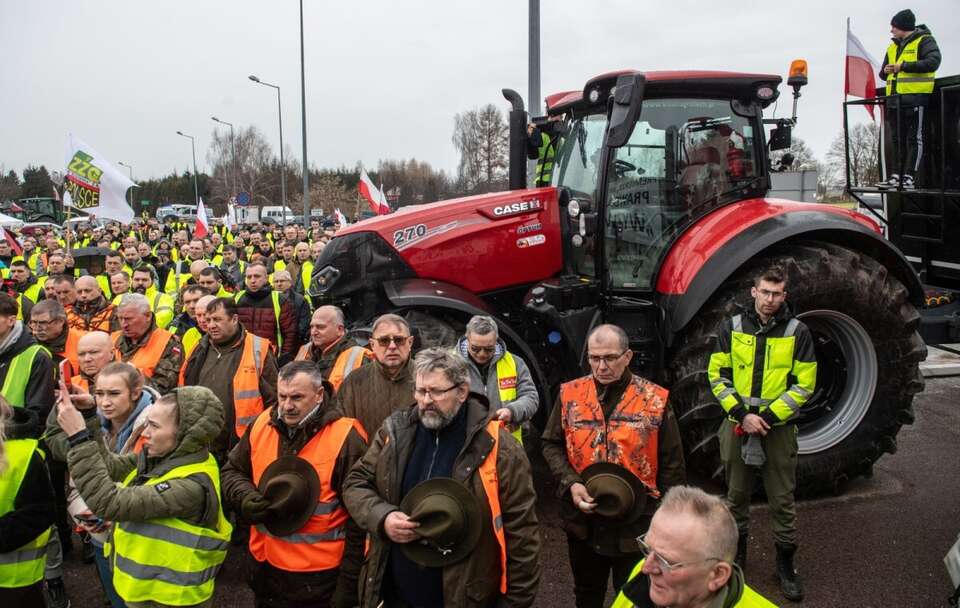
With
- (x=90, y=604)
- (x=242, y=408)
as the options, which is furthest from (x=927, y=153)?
(x=90, y=604)

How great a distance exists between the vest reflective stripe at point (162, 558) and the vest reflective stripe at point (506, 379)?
164 cm

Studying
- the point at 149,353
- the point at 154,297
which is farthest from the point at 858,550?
the point at 154,297

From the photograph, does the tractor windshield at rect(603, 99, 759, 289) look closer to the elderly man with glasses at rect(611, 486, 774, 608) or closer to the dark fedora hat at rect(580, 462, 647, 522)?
the dark fedora hat at rect(580, 462, 647, 522)

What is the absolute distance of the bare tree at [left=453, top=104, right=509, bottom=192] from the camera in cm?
2489

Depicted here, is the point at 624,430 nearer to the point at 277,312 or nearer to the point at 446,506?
the point at 446,506

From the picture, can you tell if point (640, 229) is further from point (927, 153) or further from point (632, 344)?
point (927, 153)

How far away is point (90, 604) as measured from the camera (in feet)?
11.9

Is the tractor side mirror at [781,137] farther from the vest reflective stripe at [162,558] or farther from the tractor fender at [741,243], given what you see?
the vest reflective stripe at [162,558]

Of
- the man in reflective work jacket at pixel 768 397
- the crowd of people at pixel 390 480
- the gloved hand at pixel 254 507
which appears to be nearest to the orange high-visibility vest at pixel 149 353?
the crowd of people at pixel 390 480

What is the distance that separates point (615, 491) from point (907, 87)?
3.80 metres

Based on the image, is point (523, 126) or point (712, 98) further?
point (523, 126)

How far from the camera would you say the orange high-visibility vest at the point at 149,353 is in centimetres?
431

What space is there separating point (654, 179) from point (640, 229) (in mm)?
353

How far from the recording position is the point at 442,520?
2.27 meters
